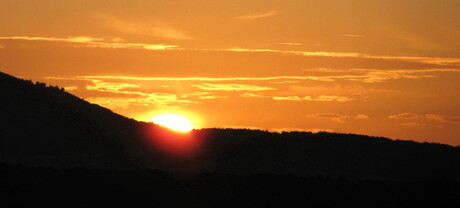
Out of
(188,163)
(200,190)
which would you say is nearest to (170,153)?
(188,163)

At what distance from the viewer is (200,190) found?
30.1 m

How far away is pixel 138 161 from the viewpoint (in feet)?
113

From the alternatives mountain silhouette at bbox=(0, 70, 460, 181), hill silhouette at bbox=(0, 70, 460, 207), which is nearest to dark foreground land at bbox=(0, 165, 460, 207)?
hill silhouette at bbox=(0, 70, 460, 207)

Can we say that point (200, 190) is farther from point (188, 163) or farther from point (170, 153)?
point (170, 153)

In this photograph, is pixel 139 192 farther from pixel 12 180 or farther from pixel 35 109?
pixel 35 109

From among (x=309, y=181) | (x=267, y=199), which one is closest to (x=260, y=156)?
(x=309, y=181)

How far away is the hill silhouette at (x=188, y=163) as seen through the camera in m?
29.5

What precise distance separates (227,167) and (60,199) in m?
8.35

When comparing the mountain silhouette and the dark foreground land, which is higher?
the mountain silhouette

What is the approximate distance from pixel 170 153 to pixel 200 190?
21.4 feet

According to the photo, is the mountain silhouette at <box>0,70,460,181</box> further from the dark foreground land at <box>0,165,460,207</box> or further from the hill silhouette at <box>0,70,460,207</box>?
the dark foreground land at <box>0,165,460,207</box>

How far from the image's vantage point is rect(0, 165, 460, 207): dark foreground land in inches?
1117

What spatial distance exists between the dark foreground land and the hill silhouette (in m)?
0.03

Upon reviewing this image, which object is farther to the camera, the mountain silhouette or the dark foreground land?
the mountain silhouette
